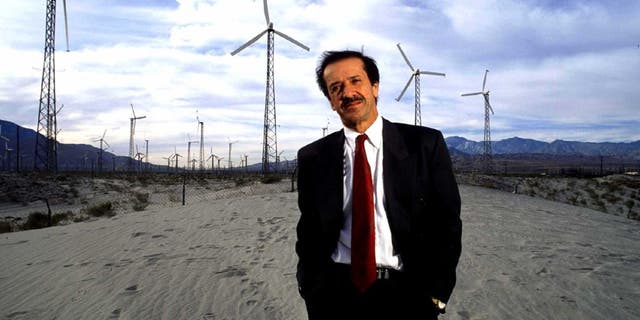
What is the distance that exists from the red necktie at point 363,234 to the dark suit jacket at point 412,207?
0.10 metres

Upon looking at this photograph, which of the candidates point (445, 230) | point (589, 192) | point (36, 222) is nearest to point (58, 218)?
point (36, 222)

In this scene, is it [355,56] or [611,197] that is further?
[611,197]

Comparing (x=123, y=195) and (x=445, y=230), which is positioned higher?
(x=445, y=230)

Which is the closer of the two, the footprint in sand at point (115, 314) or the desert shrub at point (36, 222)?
the footprint in sand at point (115, 314)

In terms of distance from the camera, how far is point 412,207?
2.28 metres

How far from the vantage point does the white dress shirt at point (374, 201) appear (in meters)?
2.31

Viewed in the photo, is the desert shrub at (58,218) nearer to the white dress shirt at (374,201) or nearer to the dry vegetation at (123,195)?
the dry vegetation at (123,195)

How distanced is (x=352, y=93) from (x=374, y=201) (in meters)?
0.62

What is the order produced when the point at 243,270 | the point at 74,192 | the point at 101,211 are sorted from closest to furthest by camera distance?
the point at 243,270 → the point at 101,211 → the point at 74,192

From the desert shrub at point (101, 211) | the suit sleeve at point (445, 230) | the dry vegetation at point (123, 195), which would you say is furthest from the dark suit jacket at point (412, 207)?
the desert shrub at point (101, 211)

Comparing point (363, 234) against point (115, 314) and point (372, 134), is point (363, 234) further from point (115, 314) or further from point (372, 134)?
point (115, 314)

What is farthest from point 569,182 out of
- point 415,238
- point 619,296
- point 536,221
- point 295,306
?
point 415,238

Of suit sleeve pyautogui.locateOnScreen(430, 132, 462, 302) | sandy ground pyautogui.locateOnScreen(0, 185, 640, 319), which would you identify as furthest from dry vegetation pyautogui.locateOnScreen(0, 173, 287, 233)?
suit sleeve pyautogui.locateOnScreen(430, 132, 462, 302)

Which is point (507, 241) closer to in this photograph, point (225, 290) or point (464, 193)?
point (225, 290)
